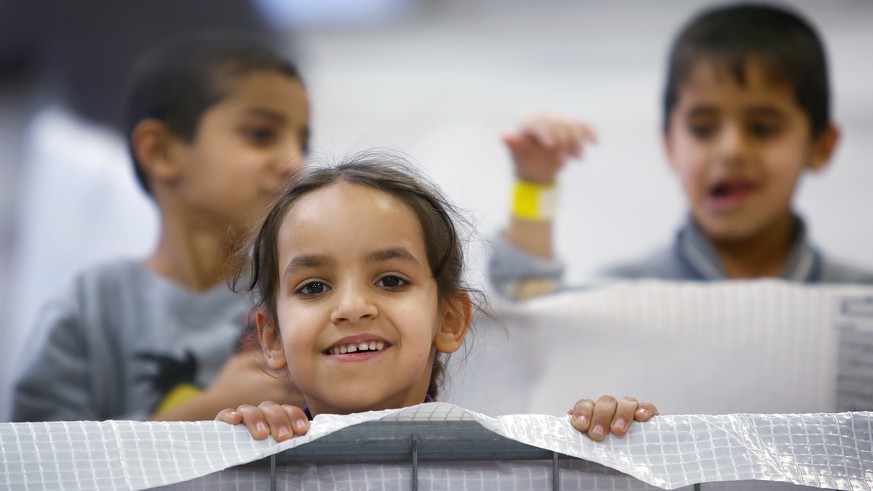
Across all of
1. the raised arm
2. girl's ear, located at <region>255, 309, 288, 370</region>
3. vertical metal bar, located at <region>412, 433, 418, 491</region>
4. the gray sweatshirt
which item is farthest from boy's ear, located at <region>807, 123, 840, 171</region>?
vertical metal bar, located at <region>412, 433, 418, 491</region>

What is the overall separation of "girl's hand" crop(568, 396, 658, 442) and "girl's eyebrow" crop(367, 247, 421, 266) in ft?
0.60

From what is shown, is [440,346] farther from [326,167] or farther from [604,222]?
[604,222]

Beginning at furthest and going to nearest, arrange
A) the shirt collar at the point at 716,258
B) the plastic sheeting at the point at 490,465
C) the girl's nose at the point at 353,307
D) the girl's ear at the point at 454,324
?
the shirt collar at the point at 716,258 < the girl's ear at the point at 454,324 < the girl's nose at the point at 353,307 < the plastic sheeting at the point at 490,465

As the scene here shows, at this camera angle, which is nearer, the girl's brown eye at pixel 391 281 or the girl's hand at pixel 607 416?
the girl's hand at pixel 607 416

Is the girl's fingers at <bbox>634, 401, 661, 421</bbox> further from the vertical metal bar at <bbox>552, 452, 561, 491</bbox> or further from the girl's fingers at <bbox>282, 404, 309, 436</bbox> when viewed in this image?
the girl's fingers at <bbox>282, 404, 309, 436</bbox>

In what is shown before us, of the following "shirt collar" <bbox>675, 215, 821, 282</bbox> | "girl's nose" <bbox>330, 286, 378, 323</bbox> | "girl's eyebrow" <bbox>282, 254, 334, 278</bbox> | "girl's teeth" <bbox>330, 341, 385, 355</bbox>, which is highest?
"shirt collar" <bbox>675, 215, 821, 282</bbox>

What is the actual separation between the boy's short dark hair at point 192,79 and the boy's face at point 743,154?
515 millimetres

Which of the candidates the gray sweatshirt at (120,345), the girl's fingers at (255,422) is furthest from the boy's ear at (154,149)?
the girl's fingers at (255,422)

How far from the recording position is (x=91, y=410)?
45.4 inches

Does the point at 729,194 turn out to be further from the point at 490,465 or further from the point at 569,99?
the point at 490,465

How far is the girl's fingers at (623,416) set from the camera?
599 millimetres

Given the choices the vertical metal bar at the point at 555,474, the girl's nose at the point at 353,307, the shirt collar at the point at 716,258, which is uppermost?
the shirt collar at the point at 716,258

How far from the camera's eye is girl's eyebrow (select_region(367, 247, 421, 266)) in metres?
0.73

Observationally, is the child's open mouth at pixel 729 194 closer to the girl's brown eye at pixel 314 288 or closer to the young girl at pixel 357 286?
the young girl at pixel 357 286
